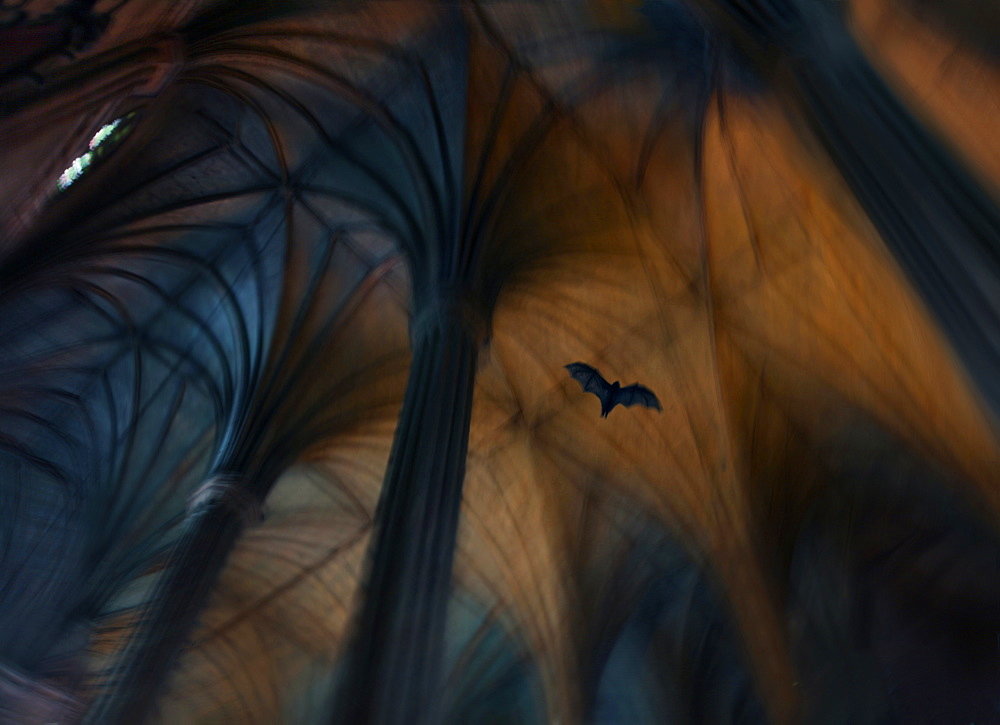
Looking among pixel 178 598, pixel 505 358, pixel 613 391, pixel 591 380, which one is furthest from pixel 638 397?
pixel 178 598

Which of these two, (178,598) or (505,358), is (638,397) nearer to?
(505,358)

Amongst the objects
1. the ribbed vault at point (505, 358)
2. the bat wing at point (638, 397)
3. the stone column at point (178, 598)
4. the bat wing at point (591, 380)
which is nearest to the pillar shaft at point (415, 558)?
the ribbed vault at point (505, 358)

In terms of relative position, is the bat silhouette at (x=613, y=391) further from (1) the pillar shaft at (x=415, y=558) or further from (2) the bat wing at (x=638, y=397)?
(1) the pillar shaft at (x=415, y=558)

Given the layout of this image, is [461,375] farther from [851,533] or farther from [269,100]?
[851,533]

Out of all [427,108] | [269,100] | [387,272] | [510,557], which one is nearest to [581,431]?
[510,557]

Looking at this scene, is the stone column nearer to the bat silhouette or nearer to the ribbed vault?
the ribbed vault

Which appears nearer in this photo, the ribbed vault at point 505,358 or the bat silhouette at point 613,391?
the ribbed vault at point 505,358

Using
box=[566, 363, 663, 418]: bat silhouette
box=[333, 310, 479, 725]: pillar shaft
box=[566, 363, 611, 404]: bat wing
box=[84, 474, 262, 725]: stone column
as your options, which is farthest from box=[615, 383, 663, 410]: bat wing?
box=[84, 474, 262, 725]: stone column
